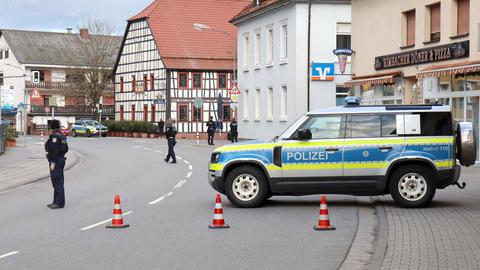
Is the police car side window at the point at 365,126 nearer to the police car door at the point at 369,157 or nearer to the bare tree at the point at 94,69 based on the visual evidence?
the police car door at the point at 369,157

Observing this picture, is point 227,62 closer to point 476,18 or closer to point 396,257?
point 476,18

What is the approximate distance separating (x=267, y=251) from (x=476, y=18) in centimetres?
1772

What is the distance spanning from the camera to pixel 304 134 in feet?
49.5

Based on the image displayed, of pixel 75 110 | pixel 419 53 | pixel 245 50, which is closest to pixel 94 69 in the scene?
pixel 75 110

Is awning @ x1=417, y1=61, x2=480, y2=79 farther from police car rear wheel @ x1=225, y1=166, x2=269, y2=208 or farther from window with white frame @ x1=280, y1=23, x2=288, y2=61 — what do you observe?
window with white frame @ x1=280, y1=23, x2=288, y2=61

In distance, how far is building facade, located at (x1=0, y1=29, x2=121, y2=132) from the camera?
93.4 meters

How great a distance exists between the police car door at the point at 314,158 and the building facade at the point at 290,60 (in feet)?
84.2

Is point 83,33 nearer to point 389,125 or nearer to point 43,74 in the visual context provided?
point 43,74

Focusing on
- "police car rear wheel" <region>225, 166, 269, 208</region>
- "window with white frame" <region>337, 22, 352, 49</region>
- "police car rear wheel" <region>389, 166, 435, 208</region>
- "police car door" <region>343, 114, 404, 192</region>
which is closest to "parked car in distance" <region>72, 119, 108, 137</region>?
"window with white frame" <region>337, 22, 352, 49</region>

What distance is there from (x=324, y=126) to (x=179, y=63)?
58.0 metres

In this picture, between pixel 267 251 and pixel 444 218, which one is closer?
pixel 267 251

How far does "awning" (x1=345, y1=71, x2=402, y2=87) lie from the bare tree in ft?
191

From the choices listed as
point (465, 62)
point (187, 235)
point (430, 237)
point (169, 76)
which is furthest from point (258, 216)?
point (169, 76)

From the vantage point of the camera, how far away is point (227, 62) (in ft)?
244
